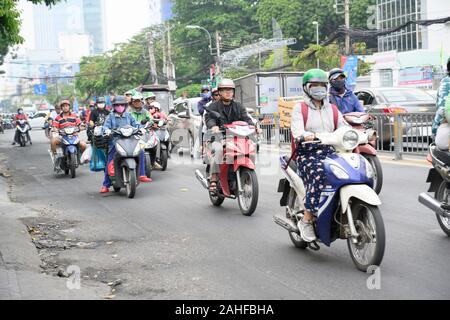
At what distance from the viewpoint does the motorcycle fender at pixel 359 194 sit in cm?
594

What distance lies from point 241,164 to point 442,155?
2960mm

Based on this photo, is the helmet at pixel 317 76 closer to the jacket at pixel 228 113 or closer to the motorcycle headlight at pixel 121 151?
the jacket at pixel 228 113

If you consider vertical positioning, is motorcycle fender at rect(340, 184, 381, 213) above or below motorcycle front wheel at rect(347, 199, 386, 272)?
above

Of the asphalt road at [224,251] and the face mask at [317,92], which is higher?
the face mask at [317,92]

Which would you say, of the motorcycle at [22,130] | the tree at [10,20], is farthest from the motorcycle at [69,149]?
the motorcycle at [22,130]

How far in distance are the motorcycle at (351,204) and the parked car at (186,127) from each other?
525 inches

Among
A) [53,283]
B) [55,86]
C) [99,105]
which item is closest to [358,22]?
[99,105]

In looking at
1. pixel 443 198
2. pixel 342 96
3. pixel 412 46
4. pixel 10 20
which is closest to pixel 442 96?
pixel 443 198

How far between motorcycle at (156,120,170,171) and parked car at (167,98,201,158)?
3.01 meters

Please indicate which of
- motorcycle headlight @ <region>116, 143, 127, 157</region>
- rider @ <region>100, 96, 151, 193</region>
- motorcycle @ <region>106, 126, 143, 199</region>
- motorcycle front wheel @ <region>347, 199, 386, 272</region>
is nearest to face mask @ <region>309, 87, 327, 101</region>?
motorcycle front wheel @ <region>347, 199, 386, 272</region>

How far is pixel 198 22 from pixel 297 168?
6957cm

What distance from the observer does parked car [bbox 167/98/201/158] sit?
65.9ft

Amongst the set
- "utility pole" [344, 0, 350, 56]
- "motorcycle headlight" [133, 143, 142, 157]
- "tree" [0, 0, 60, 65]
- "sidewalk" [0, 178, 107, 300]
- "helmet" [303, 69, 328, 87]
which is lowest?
"sidewalk" [0, 178, 107, 300]

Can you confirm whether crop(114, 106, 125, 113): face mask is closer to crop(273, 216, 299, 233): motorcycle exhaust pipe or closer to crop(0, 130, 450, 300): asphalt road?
crop(0, 130, 450, 300): asphalt road
